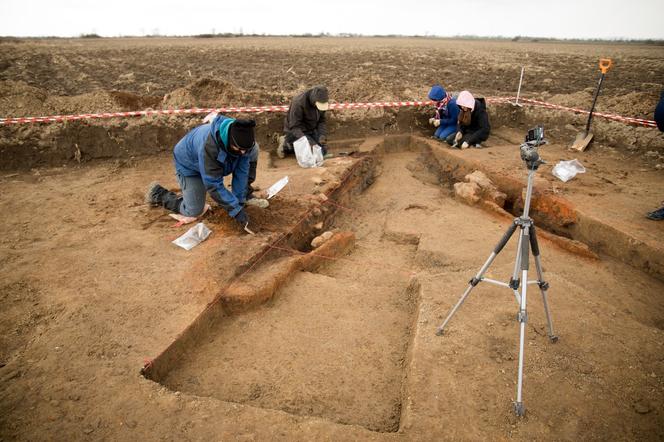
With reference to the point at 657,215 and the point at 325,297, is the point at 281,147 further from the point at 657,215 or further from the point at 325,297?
the point at 657,215

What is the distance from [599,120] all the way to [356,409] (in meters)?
7.88

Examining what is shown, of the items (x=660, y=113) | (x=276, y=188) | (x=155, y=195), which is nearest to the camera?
(x=660, y=113)

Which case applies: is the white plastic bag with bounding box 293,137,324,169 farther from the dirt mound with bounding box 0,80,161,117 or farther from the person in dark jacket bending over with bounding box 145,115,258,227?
the dirt mound with bounding box 0,80,161,117

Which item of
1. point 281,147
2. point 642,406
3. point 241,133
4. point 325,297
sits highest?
point 241,133

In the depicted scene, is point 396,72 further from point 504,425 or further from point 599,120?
point 504,425

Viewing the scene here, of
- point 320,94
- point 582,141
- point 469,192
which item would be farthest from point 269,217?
point 582,141

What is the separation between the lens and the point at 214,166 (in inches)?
167

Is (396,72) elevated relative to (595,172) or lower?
elevated

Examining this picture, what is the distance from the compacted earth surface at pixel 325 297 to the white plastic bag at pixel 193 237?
9 cm

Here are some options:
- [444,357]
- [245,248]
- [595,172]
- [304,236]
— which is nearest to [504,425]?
[444,357]

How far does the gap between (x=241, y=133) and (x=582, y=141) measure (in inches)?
269

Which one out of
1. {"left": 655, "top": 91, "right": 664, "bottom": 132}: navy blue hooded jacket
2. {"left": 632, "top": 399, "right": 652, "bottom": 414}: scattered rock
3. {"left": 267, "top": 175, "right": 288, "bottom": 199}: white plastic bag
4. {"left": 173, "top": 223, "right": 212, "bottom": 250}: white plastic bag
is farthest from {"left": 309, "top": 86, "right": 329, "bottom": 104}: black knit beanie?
{"left": 632, "top": 399, "right": 652, "bottom": 414}: scattered rock

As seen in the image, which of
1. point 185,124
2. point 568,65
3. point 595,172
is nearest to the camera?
point 595,172

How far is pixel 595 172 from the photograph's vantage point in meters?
6.40
